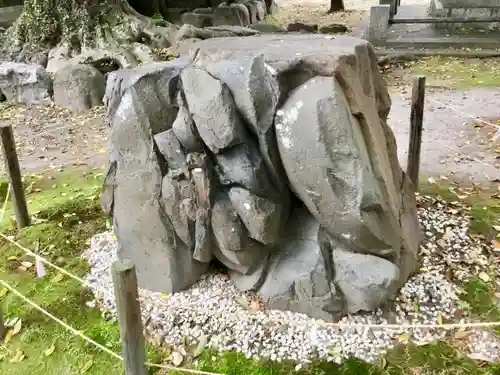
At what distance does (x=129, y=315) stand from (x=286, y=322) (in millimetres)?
1251

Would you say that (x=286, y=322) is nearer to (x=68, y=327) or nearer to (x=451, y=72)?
(x=68, y=327)

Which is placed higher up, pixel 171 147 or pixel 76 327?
pixel 171 147

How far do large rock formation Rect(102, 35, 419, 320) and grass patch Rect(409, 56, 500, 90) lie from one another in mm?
6872

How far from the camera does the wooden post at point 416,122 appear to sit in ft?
16.5

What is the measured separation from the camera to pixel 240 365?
350 centimetres

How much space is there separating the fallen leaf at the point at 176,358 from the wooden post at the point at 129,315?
0.34m

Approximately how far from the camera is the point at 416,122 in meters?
5.13

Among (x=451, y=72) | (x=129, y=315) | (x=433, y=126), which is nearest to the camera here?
(x=129, y=315)

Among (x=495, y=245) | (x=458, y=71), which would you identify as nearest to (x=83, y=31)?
(x=458, y=71)

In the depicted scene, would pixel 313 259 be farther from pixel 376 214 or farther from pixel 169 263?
pixel 169 263

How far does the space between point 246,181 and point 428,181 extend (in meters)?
3.27

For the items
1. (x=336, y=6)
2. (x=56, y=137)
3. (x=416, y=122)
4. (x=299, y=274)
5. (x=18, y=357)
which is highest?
(x=336, y=6)

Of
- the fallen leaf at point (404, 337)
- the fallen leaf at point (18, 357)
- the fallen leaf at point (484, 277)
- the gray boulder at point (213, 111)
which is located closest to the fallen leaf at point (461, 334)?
the fallen leaf at point (404, 337)

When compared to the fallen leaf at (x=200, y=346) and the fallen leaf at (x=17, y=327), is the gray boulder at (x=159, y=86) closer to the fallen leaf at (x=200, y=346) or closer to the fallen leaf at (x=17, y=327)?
the fallen leaf at (x=200, y=346)
